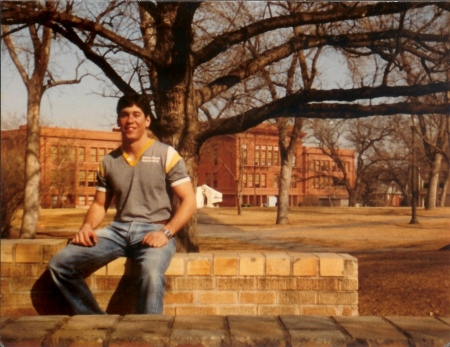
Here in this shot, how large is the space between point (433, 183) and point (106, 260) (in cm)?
310

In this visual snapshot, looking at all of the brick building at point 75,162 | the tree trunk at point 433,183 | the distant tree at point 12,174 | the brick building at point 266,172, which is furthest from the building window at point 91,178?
the distant tree at point 12,174

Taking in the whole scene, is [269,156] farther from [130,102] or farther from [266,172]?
[130,102]

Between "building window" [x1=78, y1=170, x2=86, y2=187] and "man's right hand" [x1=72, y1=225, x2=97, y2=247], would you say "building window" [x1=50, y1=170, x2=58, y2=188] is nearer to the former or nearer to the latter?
"building window" [x1=78, y1=170, x2=86, y2=187]

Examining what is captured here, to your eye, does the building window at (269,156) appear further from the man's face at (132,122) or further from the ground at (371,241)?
the man's face at (132,122)

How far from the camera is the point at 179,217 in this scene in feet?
10.2

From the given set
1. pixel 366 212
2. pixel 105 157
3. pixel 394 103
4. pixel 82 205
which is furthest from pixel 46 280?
pixel 394 103

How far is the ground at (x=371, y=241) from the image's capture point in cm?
470

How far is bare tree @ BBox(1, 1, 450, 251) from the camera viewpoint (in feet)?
16.1

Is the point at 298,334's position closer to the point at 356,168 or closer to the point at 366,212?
the point at 356,168

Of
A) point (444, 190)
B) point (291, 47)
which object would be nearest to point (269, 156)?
point (444, 190)

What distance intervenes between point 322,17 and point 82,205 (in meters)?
3.16

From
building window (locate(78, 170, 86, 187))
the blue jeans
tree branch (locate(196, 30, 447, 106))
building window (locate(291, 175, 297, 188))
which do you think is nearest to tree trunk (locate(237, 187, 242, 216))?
building window (locate(291, 175, 297, 188))

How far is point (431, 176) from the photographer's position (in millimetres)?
5340

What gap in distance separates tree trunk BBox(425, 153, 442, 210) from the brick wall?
4.97 feet
